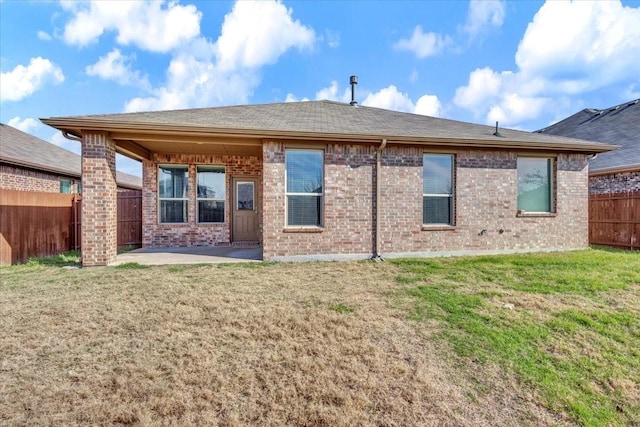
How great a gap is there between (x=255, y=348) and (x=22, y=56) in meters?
14.4

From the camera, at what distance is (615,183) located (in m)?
10.3

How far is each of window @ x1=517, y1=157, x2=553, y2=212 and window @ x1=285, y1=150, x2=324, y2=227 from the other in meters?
5.39

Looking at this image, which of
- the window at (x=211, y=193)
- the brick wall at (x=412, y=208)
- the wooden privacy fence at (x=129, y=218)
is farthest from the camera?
the wooden privacy fence at (x=129, y=218)

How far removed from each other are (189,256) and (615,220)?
12.9 metres

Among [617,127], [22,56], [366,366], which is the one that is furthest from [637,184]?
[22,56]

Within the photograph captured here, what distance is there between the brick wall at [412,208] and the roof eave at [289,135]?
1.03 feet

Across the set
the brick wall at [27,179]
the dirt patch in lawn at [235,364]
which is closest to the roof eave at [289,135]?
the dirt patch in lawn at [235,364]

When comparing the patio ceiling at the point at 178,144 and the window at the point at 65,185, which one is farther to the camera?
the window at the point at 65,185

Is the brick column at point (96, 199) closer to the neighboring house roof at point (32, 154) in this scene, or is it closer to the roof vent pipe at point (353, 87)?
the neighboring house roof at point (32, 154)

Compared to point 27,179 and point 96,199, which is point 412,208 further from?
point 27,179

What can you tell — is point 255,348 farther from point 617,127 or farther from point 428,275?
point 617,127

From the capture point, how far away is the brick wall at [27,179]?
9961mm

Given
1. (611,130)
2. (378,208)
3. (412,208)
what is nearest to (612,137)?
(611,130)

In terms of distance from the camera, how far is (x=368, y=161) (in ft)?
24.2
